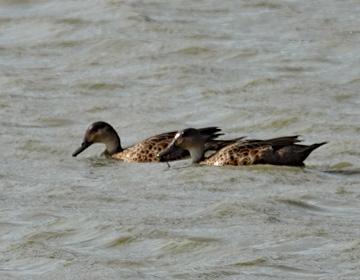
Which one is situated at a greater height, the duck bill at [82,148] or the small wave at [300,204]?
the duck bill at [82,148]

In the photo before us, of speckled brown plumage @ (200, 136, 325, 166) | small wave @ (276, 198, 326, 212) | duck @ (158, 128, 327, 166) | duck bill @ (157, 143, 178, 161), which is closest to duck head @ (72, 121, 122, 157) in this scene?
duck bill @ (157, 143, 178, 161)

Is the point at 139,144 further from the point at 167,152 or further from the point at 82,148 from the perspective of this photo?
the point at 82,148

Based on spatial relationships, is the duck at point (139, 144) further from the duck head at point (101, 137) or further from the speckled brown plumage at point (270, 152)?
the speckled brown plumage at point (270, 152)

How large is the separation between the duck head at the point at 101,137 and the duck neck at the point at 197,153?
3.02 feet

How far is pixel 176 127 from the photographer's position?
54.0 feet

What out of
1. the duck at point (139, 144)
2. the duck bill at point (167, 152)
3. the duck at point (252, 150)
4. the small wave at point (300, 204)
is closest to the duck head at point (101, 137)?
the duck at point (139, 144)

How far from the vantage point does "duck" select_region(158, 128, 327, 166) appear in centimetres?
1418

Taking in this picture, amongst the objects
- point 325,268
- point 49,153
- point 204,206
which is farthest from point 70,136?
point 325,268

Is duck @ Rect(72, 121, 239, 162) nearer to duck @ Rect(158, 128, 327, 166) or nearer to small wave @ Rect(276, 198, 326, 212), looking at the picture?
duck @ Rect(158, 128, 327, 166)

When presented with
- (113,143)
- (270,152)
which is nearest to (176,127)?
(113,143)

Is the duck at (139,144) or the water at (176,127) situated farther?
the duck at (139,144)

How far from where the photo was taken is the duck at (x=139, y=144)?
595 inches

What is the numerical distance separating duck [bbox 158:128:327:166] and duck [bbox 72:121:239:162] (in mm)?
131

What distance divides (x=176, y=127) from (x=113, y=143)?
927mm
